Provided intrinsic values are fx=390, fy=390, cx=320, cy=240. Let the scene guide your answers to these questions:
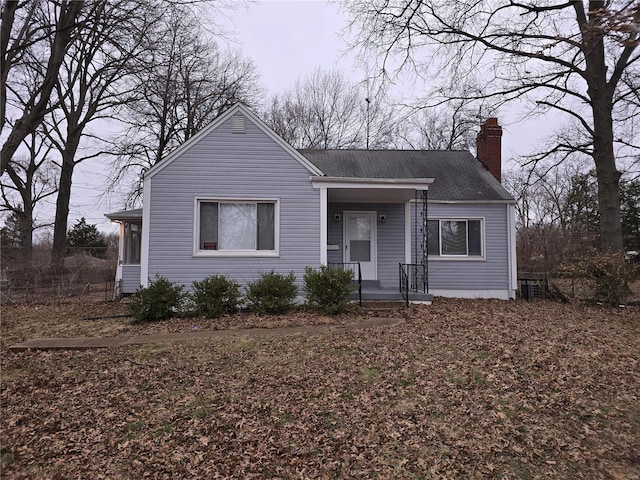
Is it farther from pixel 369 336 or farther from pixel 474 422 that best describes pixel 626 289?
pixel 474 422

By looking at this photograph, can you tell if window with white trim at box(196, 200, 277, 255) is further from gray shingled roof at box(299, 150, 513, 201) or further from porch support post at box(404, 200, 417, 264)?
porch support post at box(404, 200, 417, 264)

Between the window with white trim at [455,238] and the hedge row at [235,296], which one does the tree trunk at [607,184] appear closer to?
the window with white trim at [455,238]

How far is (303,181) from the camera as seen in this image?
Result: 1023 cm

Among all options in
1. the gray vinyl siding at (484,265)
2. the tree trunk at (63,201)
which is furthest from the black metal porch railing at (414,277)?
the tree trunk at (63,201)

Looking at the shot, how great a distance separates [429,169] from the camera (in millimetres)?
14266

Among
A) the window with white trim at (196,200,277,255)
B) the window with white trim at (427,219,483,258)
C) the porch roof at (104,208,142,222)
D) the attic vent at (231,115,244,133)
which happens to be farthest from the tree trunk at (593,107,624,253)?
the porch roof at (104,208,142,222)

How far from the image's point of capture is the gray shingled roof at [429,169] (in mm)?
12836

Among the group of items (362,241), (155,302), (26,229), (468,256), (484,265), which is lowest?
(155,302)

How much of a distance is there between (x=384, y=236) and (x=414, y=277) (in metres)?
1.59

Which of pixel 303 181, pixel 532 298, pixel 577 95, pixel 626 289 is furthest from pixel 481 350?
pixel 577 95

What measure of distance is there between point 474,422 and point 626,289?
29.8 feet

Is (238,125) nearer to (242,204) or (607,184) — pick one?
(242,204)

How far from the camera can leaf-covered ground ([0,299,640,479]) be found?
3391mm

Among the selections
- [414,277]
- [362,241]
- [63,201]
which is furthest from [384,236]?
[63,201]
